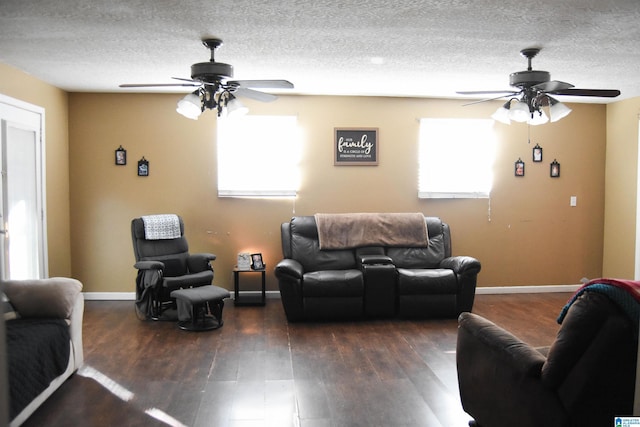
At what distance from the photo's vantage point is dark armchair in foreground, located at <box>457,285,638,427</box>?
188cm

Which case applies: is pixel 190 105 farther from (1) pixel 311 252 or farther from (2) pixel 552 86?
(2) pixel 552 86

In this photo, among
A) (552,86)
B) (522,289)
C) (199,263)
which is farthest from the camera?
(522,289)

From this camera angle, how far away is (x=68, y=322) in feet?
11.1

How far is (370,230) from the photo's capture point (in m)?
5.76

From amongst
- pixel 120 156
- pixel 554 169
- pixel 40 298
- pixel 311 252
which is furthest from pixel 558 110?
pixel 120 156

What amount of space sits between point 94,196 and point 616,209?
6.12 metres

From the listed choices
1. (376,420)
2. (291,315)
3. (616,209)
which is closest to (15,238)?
(291,315)

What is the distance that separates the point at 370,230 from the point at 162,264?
2.21 m

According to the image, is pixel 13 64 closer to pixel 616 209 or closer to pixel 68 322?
pixel 68 322

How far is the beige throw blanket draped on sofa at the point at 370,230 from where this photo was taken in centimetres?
569

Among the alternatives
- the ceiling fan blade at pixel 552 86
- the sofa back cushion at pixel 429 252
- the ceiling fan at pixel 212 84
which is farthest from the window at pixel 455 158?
the ceiling fan at pixel 212 84

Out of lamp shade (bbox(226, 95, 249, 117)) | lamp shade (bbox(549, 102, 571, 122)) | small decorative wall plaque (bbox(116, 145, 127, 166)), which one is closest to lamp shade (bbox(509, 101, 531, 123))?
lamp shade (bbox(549, 102, 571, 122))

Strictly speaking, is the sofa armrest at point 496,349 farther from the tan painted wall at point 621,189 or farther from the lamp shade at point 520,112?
the tan painted wall at point 621,189

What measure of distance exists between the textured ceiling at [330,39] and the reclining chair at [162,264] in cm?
149
